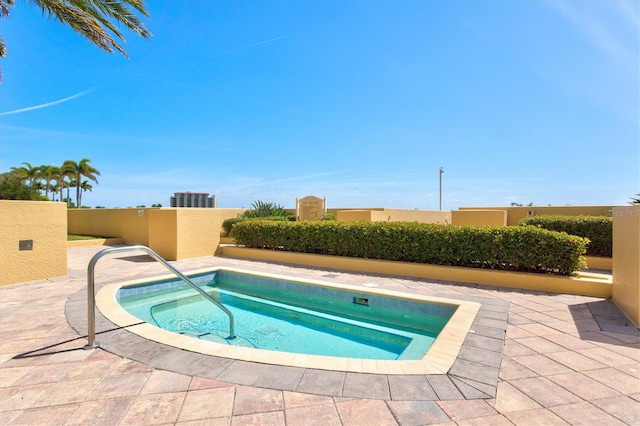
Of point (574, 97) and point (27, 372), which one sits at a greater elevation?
point (574, 97)

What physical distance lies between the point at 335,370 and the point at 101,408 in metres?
1.87

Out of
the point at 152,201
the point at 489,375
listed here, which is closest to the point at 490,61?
the point at 489,375

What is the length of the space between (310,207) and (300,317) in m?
8.94

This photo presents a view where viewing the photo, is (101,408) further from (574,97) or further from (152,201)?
(152,201)

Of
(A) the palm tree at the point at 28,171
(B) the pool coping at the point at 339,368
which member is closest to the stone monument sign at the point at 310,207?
(B) the pool coping at the point at 339,368

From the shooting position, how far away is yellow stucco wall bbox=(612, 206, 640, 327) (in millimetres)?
4270

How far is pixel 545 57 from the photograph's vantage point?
8164 mm

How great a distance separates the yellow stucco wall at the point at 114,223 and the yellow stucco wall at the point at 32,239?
202 inches

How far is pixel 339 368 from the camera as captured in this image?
2941mm

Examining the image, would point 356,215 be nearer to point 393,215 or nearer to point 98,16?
point 393,215

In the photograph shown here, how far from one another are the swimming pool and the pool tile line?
12cm

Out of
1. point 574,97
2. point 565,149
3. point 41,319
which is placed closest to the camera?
point 41,319

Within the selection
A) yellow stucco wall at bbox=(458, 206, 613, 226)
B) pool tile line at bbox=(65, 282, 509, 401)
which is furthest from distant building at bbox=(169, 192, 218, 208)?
pool tile line at bbox=(65, 282, 509, 401)

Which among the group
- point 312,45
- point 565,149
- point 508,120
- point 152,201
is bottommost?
point 152,201
